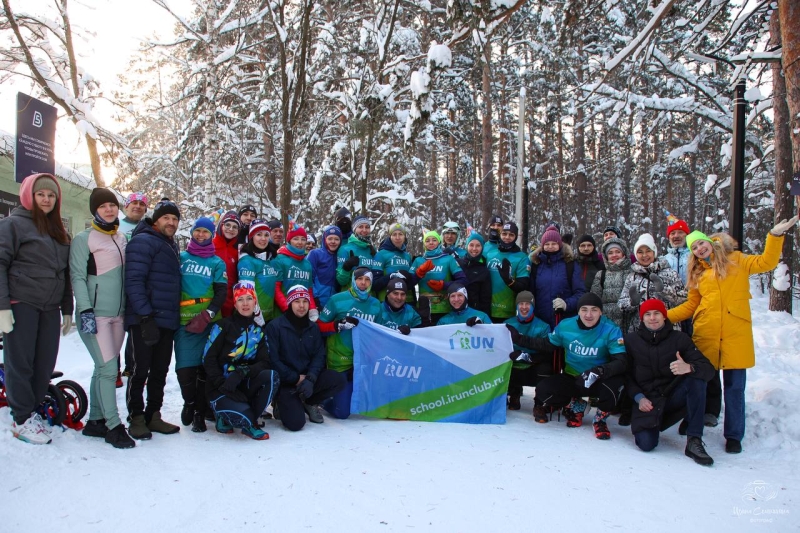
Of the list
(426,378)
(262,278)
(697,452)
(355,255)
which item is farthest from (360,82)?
(697,452)

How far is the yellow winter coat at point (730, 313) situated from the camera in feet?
14.7

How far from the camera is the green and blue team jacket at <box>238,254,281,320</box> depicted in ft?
17.1

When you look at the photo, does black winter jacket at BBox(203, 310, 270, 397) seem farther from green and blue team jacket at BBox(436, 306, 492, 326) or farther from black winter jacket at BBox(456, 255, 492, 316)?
black winter jacket at BBox(456, 255, 492, 316)

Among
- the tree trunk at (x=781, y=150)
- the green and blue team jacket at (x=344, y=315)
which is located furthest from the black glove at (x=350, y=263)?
the tree trunk at (x=781, y=150)

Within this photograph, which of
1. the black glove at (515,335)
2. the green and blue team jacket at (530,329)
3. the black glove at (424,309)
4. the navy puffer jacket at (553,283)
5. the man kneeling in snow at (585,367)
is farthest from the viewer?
the black glove at (424,309)

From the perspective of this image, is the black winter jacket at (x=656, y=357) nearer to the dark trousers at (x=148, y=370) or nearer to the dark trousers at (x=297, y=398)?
the dark trousers at (x=297, y=398)

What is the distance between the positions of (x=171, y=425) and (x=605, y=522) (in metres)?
3.63

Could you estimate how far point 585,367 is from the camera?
203 inches

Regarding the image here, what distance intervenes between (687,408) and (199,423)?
4.47 meters

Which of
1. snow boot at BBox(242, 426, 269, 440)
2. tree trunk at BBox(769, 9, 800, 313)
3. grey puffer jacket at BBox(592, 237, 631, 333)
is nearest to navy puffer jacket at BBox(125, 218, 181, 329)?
snow boot at BBox(242, 426, 269, 440)

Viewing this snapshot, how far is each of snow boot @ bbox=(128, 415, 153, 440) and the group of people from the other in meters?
0.02

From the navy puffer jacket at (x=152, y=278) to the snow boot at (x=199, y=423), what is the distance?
885 millimetres

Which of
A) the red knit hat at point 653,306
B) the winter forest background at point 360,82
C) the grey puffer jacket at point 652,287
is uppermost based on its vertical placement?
the winter forest background at point 360,82

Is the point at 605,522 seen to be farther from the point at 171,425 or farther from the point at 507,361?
the point at 171,425
